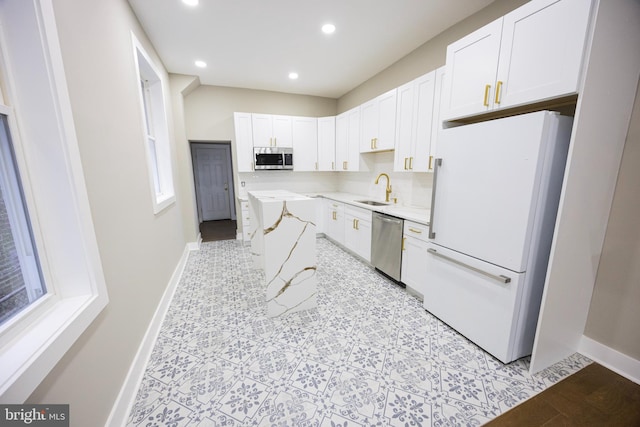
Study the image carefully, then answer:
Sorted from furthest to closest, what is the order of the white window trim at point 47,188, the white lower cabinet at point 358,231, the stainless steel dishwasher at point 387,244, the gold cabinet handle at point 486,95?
the white lower cabinet at point 358,231, the stainless steel dishwasher at point 387,244, the gold cabinet handle at point 486,95, the white window trim at point 47,188

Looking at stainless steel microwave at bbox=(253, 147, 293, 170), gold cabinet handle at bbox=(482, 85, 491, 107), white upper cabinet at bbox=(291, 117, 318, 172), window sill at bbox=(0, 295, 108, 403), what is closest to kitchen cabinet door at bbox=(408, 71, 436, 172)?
gold cabinet handle at bbox=(482, 85, 491, 107)

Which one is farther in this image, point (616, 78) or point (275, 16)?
point (275, 16)

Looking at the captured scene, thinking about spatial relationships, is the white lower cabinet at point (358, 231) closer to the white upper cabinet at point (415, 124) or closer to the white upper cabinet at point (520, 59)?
the white upper cabinet at point (415, 124)

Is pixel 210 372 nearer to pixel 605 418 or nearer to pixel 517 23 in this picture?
pixel 605 418

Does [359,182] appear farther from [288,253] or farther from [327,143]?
[288,253]

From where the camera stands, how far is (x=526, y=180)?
148cm

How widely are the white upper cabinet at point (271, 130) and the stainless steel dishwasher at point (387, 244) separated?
245 centimetres

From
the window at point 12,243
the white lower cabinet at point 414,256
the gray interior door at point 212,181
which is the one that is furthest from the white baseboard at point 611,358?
the gray interior door at point 212,181

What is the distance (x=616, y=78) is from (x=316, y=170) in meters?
3.90

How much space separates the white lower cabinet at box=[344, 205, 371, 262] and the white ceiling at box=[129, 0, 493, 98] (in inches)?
84.1

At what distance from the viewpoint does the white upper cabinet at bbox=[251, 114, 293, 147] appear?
4.30 meters

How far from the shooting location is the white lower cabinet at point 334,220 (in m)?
4.07

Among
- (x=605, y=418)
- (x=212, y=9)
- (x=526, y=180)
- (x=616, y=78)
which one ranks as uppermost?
(x=212, y=9)

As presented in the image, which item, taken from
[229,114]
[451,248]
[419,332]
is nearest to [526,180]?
[451,248]
